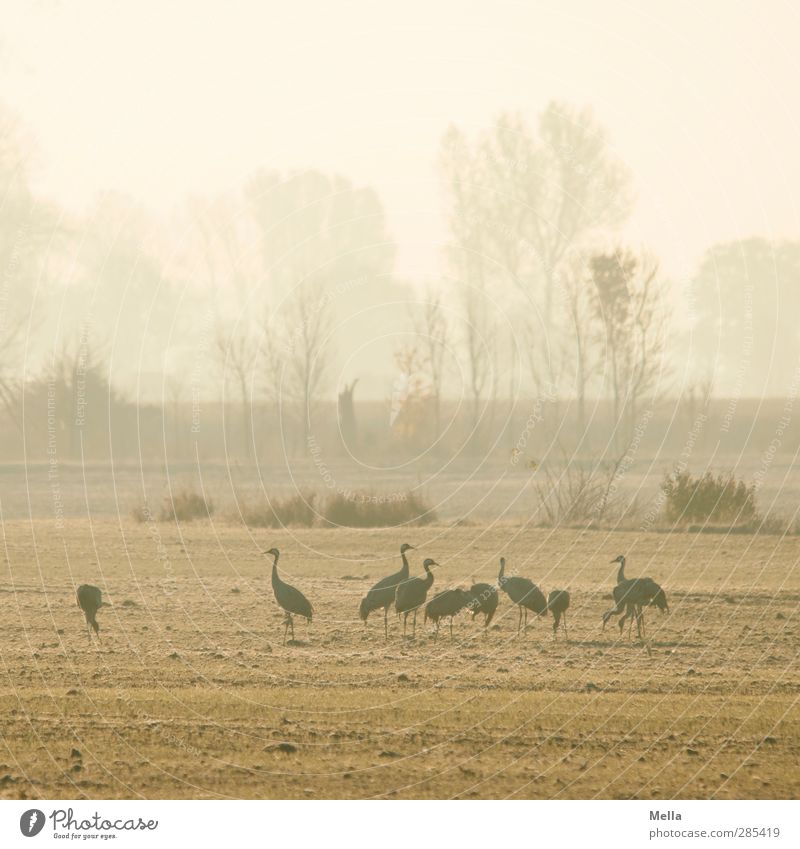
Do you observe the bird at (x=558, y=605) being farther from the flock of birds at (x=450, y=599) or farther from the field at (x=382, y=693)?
the field at (x=382, y=693)

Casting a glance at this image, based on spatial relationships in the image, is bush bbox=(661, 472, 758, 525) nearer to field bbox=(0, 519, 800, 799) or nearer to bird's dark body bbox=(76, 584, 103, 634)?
field bbox=(0, 519, 800, 799)

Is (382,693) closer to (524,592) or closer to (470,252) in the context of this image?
(524,592)

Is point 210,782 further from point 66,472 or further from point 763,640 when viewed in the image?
point 66,472

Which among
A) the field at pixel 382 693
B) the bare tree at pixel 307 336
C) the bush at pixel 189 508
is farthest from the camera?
the bare tree at pixel 307 336

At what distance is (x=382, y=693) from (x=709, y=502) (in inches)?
599

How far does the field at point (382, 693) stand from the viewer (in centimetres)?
1097

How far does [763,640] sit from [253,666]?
5482mm

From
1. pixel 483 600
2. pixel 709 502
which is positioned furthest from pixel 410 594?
pixel 709 502

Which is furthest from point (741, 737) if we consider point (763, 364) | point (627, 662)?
point (763, 364)

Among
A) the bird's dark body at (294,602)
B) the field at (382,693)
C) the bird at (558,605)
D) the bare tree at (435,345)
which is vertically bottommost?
the field at (382,693)

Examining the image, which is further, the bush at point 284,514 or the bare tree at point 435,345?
the bare tree at point 435,345

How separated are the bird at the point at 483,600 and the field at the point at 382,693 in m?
0.30

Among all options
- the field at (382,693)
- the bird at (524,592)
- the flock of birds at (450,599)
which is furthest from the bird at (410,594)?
the bird at (524,592)
